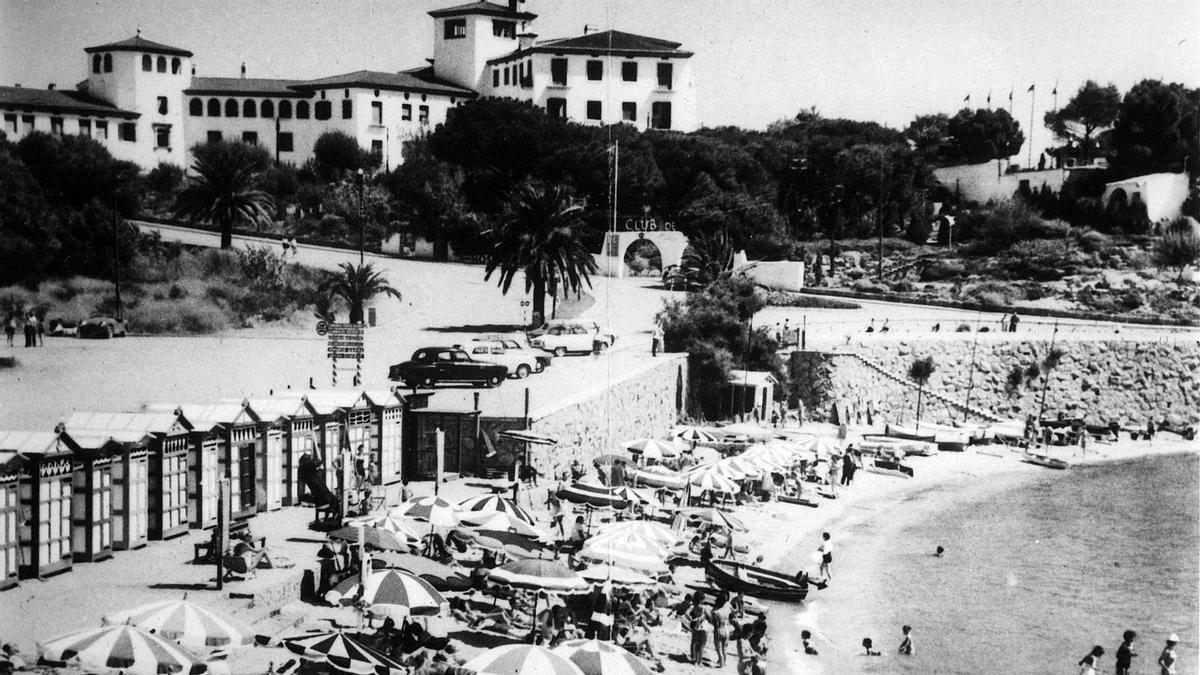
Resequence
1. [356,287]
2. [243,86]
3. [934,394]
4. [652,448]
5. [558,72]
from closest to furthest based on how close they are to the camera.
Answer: [652,448] < [356,287] < [934,394] < [243,86] < [558,72]

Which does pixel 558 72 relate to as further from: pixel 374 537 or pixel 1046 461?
pixel 374 537

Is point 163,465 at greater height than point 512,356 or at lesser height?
lesser

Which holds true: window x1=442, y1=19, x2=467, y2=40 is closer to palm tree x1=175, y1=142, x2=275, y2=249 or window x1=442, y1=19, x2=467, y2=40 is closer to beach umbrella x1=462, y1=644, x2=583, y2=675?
palm tree x1=175, y1=142, x2=275, y2=249

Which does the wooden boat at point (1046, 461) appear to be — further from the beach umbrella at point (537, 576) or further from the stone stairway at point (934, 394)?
the beach umbrella at point (537, 576)

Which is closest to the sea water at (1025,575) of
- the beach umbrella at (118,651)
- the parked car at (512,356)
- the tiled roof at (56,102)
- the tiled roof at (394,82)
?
the parked car at (512,356)

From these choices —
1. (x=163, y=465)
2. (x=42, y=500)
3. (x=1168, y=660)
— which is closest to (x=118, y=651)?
(x=42, y=500)

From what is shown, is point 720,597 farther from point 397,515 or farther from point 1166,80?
point 1166,80

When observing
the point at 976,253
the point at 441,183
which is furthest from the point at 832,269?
the point at 441,183

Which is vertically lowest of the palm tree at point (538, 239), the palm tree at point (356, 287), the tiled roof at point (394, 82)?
the palm tree at point (356, 287)
